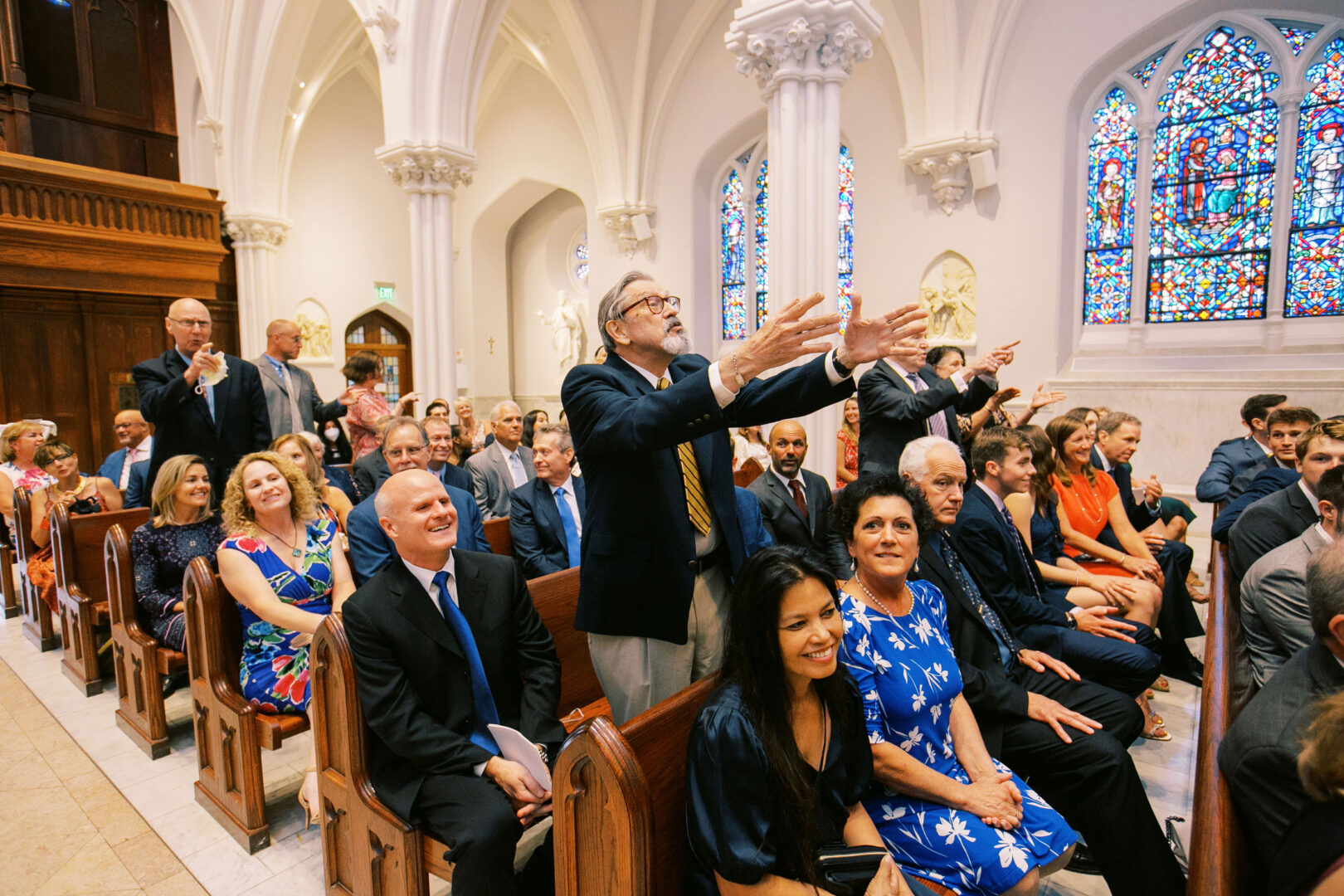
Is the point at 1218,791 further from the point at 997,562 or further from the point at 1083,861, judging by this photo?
the point at 997,562

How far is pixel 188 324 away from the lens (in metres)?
3.88

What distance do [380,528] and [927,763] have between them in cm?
218

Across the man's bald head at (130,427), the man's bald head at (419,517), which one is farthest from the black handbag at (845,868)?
the man's bald head at (130,427)

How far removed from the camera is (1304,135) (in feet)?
25.7

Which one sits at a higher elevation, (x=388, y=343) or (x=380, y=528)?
(x=388, y=343)

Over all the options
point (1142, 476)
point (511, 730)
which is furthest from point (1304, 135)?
point (511, 730)

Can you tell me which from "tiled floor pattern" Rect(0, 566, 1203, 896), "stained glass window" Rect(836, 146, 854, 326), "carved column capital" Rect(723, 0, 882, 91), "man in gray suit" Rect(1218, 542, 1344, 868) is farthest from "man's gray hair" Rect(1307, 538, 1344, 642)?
"stained glass window" Rect(836, 146, 854, 326)

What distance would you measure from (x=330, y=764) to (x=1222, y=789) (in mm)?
2390

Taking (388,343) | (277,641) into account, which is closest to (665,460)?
(277,641)

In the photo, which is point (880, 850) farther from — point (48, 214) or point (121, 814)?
point (48, 214)

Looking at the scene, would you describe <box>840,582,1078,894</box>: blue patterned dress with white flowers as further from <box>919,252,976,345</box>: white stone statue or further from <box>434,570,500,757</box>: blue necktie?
<box>919,252,976,345</box>: white stone statue

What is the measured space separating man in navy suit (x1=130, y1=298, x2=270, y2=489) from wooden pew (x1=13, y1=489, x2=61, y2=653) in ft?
4.43

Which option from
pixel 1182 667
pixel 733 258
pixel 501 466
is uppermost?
pixel 733 258

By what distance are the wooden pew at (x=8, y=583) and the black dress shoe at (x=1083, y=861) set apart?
23.3 ft
